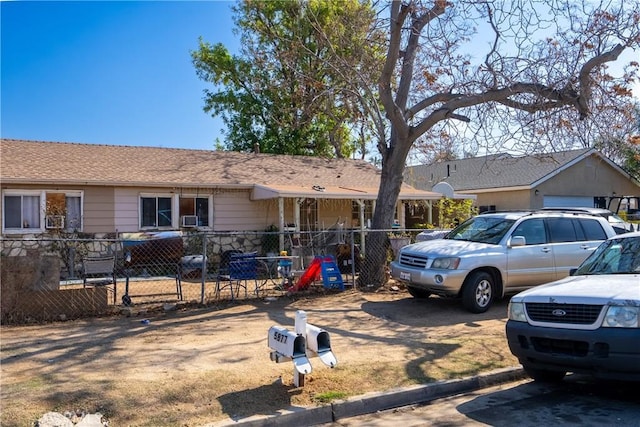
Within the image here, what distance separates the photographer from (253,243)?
17.2m

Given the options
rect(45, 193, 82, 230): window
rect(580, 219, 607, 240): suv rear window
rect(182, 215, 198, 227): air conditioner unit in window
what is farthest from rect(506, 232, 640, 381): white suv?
rect(45, 193, 82, 230): window

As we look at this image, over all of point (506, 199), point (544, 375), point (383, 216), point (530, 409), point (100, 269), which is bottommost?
point (530, 409)

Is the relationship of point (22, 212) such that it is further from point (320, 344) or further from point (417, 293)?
point (320, 344)

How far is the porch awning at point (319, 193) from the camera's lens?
16.2 meters

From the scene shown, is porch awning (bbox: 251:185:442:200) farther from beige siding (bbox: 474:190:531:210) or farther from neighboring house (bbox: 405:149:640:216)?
beige siding (bbox: 474:190:531:210)

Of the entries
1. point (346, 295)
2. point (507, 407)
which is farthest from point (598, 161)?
point (507, 407)

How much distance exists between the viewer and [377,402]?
5.61 metres

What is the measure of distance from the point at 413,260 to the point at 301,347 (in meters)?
4.92

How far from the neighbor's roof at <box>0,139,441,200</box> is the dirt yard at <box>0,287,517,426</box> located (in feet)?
22.3

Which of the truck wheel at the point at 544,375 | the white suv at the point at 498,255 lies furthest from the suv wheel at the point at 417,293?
the truck wheel at the point at 544,375

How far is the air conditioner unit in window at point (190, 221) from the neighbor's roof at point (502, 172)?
9563 mm

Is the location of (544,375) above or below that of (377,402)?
above

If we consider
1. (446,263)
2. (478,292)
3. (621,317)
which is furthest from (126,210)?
(621,317)

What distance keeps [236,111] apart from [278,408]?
87.0 feet
